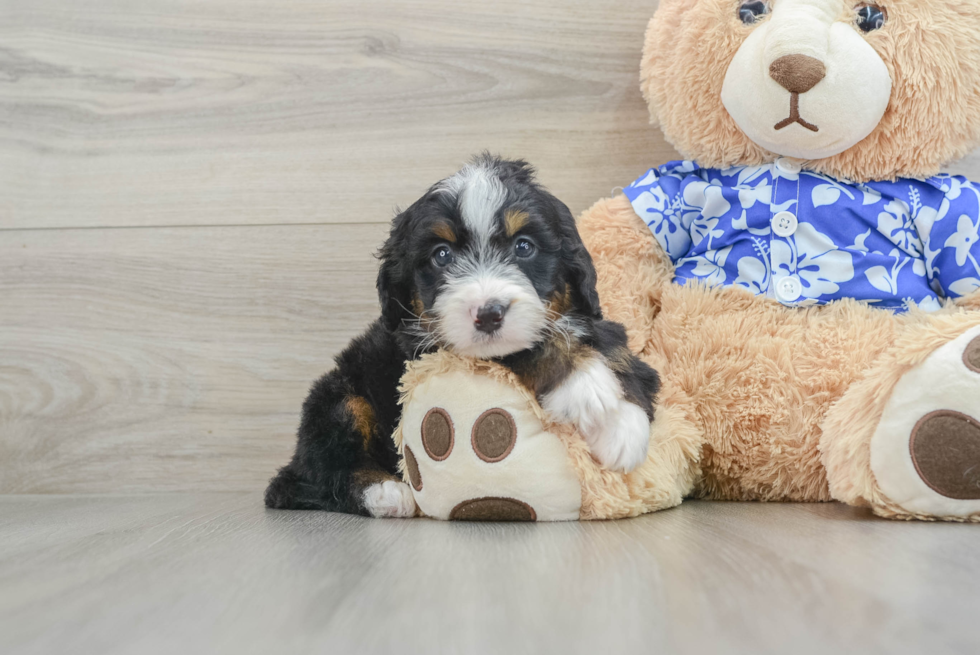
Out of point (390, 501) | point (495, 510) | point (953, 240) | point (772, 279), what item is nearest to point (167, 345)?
point (390, 501)

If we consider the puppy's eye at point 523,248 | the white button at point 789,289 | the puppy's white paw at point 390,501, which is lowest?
the puppy's white paw at point 390,501

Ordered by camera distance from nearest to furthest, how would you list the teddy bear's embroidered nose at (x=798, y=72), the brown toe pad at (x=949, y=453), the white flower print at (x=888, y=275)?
the brown toe pad at (x=949, y=453) < the teddy bear's embroidered nose at (x=798, y=72) < the white flower print at (x=888, y=275)

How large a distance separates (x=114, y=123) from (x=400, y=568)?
191 cm

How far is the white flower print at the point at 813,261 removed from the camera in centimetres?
169

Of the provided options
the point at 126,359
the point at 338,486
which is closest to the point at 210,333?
the point at 126,359

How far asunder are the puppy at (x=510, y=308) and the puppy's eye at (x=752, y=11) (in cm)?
64

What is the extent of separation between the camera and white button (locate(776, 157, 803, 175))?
1.75m

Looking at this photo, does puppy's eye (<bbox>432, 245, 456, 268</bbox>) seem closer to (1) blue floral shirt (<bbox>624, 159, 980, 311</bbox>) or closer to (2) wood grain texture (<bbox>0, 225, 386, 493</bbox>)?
(1) blue floral shirt (<bbox>624, 159, 980, 311</bbox>)

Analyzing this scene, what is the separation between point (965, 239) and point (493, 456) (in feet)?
3.74

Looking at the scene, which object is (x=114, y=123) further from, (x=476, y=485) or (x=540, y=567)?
(x=540, y=567)

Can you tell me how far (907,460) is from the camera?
130 cm

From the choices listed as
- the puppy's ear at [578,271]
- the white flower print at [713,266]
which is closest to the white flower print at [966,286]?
the white flower print at [713,266]

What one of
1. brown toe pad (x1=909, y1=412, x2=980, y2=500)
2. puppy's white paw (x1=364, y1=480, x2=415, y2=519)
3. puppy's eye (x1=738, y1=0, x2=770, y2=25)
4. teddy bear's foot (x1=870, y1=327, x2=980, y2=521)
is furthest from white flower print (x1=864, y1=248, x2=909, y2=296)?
puppy's white paw (x1=364, y1=480, x2=415, y2=519)

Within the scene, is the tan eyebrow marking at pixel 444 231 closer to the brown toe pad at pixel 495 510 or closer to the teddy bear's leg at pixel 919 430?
the brown toe pad at pixel 495 510
